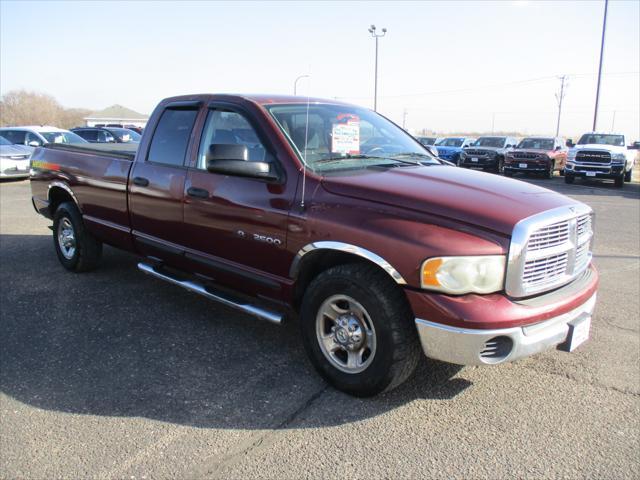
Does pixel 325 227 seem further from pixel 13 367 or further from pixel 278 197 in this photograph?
pixel 13 367

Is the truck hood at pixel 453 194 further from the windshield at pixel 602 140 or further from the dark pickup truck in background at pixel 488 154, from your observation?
the dark pickup truck in background at pixel 488 154

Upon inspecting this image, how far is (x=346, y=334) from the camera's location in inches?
129

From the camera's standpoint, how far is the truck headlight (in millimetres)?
2791

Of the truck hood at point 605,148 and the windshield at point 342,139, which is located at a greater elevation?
the truck hood at point 605,148

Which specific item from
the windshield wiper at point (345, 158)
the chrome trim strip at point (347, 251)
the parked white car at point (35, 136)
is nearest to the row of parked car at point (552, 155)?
the parked white car at point (35, 136)

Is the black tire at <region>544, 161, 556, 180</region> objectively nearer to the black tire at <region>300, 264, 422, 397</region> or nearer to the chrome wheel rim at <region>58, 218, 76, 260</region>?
the chrome wheel rim at <region>58, 218, 76, 260</region>

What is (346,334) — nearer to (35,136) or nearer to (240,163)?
(240,163)

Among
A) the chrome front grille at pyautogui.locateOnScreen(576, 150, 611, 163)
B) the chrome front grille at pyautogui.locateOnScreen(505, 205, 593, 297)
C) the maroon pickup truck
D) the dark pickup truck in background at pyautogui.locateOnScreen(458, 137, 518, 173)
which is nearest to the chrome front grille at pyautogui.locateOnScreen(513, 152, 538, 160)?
the dark pickup truck in background at pyautogui.locateOnScreen(458, 137, 518, 173)

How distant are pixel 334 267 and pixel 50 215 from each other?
14.9 ft

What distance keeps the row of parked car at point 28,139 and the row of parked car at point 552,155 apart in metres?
12.0

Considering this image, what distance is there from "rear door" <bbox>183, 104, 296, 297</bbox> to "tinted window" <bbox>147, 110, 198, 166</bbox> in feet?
0.80

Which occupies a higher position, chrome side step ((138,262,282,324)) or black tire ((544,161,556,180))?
black tire ((544,161,556,180))

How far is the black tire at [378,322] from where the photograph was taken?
9.87 feet

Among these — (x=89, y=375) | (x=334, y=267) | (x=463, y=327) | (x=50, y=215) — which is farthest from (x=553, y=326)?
(x=50, y=215)
